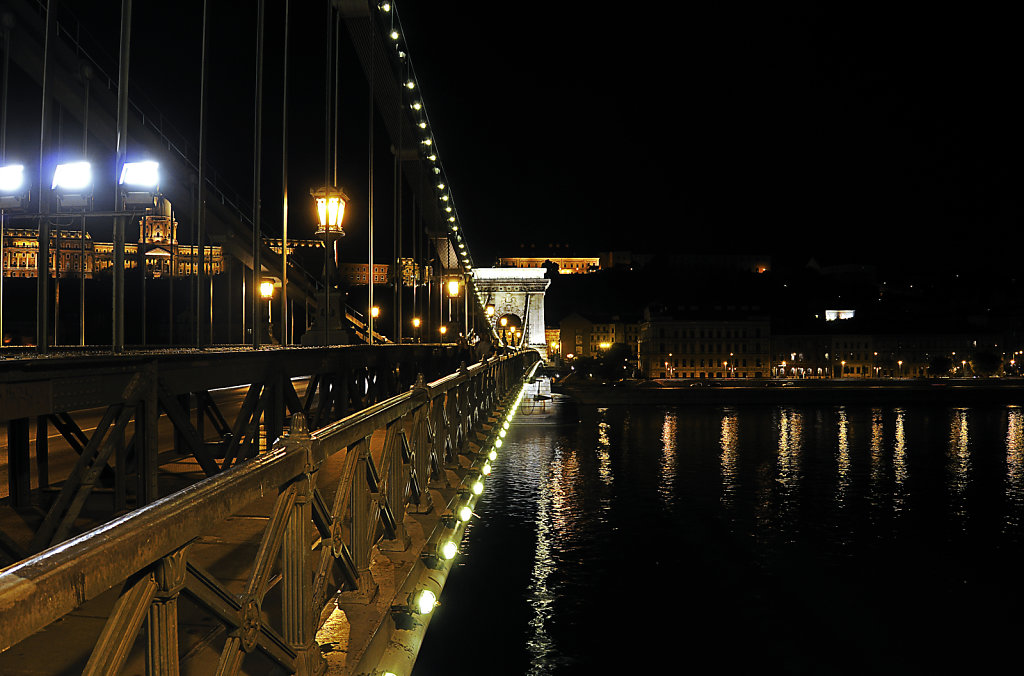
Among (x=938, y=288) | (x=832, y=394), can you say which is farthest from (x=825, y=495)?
(x=938, y=288)

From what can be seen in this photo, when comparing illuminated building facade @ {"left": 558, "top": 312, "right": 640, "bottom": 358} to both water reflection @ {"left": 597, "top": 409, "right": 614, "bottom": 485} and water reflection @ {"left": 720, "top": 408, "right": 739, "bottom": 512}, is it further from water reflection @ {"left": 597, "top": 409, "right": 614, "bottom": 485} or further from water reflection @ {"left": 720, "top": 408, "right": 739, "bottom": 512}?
water reflection @ {"left": 597, "top": 409, "right": 614, "bottom": 485}

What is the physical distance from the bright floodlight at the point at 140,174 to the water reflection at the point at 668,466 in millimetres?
27151

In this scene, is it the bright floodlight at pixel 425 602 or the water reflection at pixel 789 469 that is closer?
the bright floodlight at pixel 425 602

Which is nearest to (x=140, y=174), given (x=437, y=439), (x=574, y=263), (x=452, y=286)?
(x=437, y=439)

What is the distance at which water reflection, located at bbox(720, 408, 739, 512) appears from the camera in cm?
3347

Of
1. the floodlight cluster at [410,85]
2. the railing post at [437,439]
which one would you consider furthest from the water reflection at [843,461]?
the railing post at [437,439]

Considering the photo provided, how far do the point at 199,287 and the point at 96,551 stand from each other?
6909 mm

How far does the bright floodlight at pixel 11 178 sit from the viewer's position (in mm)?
6910

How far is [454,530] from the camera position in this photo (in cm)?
612

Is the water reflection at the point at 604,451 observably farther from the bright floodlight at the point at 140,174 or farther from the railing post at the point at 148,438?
the railing post at the point at 148,438

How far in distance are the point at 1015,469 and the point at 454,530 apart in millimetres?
45183

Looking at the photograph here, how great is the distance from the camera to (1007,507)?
34.7 metres

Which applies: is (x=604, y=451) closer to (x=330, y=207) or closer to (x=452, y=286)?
(x=452, y=286)

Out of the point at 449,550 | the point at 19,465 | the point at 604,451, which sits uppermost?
the point at 19,465
